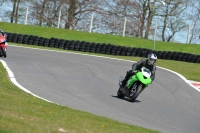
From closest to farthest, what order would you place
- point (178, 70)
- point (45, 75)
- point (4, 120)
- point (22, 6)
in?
point (4, 120) → point (45, 75) → point (178, 70) → point (22, 6)

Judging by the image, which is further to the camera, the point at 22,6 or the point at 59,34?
the point at 22,6

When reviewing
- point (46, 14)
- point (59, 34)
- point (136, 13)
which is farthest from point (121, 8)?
point (59, 34)

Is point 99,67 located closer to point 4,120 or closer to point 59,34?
point 4,120

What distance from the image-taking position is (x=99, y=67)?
21.5 m

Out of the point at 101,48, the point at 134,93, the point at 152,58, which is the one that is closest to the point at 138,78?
the point at 134,93

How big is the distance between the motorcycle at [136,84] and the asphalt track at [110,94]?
23 cm

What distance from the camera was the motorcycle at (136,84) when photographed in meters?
13.7

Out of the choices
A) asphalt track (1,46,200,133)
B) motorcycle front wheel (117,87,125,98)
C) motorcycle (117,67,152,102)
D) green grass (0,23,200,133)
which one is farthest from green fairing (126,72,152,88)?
green grass (0,23,200,133)

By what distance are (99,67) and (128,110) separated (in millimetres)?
9373

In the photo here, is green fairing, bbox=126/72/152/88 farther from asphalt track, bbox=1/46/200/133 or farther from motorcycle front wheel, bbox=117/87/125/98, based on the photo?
asphalt track, bbox=1/46/200/133

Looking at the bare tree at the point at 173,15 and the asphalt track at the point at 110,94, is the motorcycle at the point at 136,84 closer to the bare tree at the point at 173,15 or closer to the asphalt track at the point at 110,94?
the asphalt track at the point at 110,94

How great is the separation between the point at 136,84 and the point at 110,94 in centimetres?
96

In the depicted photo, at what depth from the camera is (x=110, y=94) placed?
14.6 metres

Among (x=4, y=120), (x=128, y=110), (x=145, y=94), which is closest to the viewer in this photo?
(x=4, y=120)
